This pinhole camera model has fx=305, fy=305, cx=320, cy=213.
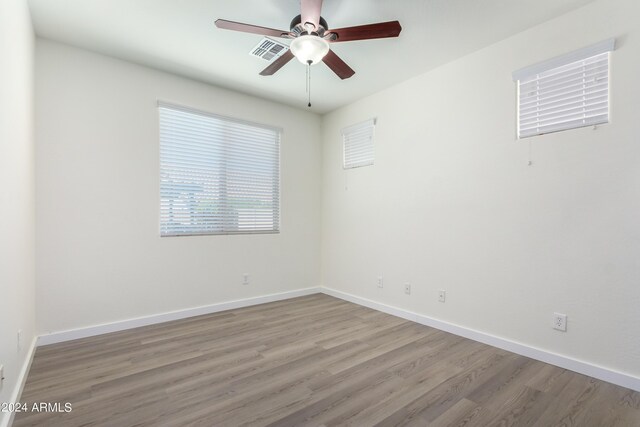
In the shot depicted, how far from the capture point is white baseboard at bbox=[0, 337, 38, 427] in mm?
1592

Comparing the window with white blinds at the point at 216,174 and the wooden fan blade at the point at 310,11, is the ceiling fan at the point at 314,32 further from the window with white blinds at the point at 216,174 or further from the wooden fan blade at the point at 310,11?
the window with white blinds at the point at 216,174

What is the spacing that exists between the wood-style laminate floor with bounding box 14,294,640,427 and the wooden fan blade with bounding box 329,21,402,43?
95.3 inches

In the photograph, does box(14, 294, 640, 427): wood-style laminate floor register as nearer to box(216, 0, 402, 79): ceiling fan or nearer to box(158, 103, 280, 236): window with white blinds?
box(158, 103, 280, 236): window with white blinds

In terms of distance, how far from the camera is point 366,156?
4.14 metres

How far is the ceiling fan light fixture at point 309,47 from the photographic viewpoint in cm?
210

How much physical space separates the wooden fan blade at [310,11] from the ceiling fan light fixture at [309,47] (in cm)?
9

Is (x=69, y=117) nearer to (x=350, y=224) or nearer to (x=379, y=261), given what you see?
(x=350, y=224)

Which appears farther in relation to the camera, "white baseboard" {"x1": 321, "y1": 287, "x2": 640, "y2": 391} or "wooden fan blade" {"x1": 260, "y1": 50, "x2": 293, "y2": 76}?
"wooden fan blade" {"x1": 260, "y1": 50, "x2": 293, "y2": 76}

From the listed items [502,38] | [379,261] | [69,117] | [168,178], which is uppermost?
[502,38]

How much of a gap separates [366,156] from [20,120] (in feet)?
11.1

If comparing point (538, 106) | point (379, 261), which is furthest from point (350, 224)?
point (538, 106)

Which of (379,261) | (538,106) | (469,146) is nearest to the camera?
(538,106)

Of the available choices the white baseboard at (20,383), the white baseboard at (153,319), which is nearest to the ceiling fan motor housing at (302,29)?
the white baseboard at (20,383)

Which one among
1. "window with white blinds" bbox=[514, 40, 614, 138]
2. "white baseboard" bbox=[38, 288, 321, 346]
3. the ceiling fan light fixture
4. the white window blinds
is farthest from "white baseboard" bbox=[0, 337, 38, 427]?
"window with white blinds" bbox=[514, 40, 614, 138]
